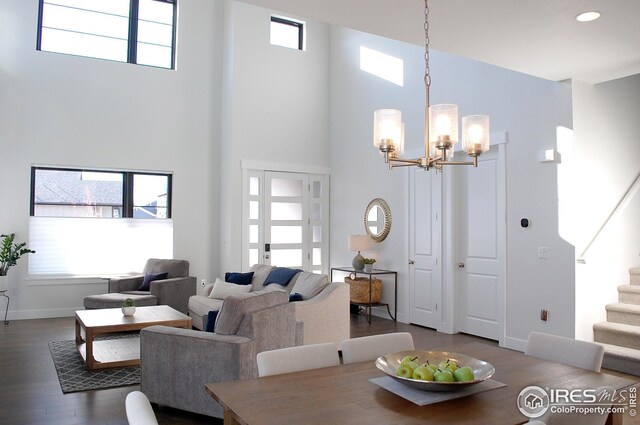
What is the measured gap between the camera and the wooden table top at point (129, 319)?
467cm

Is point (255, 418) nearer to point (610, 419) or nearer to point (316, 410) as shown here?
point (316, 410)

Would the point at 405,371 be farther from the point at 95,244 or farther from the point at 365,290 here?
the point at 95,244

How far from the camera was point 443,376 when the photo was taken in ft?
5.66

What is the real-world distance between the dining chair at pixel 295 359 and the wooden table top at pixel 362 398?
11 centimetres

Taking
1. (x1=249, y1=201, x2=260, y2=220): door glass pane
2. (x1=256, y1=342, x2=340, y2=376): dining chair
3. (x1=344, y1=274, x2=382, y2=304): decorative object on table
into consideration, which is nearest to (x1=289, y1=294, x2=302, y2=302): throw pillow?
(x1=344, y1=274, x2=382, y2=304): decorative object on table

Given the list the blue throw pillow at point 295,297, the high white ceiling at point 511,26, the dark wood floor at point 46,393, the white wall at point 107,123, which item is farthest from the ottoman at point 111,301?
the high white ceiling at point 511,26

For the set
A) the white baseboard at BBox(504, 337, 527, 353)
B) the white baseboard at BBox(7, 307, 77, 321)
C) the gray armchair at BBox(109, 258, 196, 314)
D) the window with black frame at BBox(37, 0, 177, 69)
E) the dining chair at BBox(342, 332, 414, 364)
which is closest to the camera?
the dining chair at BBox(342, 332, 414, 364)

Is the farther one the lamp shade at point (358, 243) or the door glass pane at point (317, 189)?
the door glass pane at point (317, 189)

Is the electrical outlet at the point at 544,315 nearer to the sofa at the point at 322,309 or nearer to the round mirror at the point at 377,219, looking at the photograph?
the sofa at the point at 322,309

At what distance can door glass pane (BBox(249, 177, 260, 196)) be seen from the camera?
26.9 ft

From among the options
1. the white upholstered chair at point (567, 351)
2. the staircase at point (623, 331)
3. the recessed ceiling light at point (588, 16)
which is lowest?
the staircase at point (623, 331)

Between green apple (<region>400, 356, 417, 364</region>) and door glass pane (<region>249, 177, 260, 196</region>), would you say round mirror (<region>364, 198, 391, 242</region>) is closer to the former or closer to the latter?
door glass pane (<region>249, 177, 260, 196</region>)

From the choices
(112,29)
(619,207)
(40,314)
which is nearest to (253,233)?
(40,314)

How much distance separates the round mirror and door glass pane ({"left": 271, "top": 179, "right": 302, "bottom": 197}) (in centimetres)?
145
